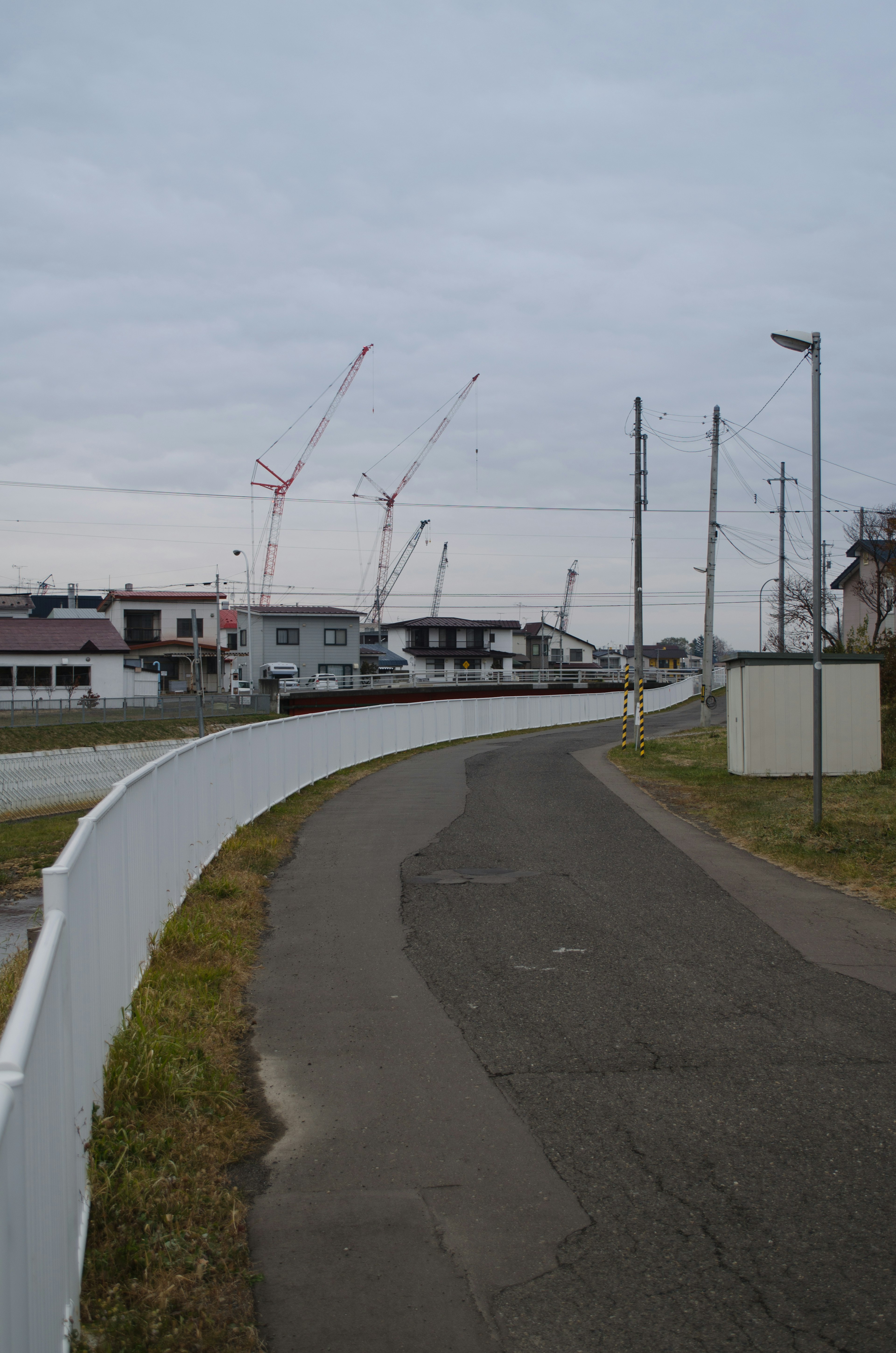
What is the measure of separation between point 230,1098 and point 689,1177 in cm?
223

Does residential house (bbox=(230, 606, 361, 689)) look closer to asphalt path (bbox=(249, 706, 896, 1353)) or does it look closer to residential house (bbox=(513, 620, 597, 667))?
residential house (bbox=(513, 620, 597, 667))

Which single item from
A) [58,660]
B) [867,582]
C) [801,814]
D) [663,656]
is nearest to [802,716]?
[801,814]

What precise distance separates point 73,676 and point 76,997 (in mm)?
56194

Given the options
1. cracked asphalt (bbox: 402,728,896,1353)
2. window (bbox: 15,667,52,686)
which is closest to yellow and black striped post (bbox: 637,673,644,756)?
cracked asphalt (bbox: 402,728,896,1353)

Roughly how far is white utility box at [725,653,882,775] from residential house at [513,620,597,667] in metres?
83.6

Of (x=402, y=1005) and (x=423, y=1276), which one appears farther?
(x=402, y=1005)

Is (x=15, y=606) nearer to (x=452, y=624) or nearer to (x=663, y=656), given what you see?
(x=452, y=624)

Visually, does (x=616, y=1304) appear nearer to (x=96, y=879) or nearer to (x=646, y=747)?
(x=96, y=879)

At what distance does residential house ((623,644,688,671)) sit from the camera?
4934 inches

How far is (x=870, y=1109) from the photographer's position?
4.86 metres

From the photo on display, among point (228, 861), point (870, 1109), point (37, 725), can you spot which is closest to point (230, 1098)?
point (870, 1109)

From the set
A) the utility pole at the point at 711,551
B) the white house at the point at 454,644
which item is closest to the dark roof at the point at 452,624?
the white house at the point at 454,644

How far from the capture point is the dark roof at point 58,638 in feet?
183

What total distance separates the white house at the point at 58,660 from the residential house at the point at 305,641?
15066 mm
